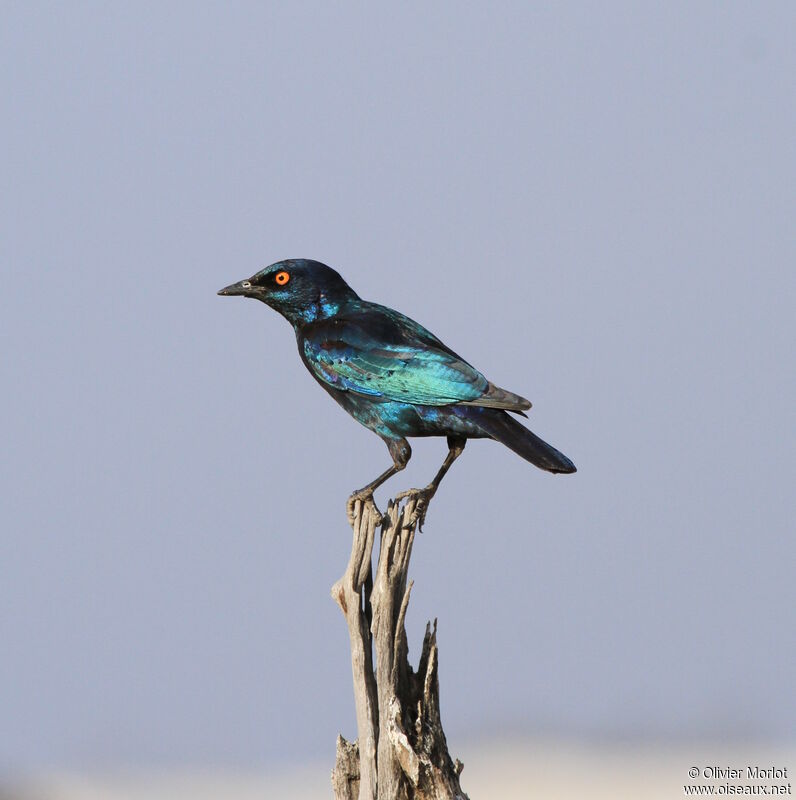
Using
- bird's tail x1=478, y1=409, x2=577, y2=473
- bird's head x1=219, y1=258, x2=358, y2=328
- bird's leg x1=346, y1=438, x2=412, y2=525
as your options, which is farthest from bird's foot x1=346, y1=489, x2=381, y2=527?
bird's head x1=219, y1=258, x2=358, y2=328

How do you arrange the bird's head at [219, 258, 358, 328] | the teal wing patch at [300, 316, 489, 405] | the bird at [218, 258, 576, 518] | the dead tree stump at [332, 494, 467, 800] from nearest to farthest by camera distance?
the dead tree stump at [332, 494, 467, 800] → the bird at [218, 258, 576, 518] → the teal wing patch at [300, 316, 489, 405] → the bird's head at [219, 258, 358, 328]

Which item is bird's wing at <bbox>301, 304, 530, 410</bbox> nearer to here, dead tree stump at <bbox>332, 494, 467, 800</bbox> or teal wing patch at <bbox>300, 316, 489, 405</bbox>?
teal wing patch at <bbox>300, 316, 489, 405</bbox>

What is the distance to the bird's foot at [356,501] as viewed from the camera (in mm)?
7766

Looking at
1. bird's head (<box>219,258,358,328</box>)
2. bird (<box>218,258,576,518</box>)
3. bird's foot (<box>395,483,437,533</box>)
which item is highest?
bird's head (<box>219,258,358,328</box>)

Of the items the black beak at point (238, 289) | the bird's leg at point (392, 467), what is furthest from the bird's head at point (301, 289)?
the bird's leg at point (392, 467)

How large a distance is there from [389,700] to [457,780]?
67 cm

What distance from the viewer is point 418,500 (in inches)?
303

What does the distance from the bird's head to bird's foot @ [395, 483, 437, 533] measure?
1.64 metres

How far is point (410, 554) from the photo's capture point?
24.9 ft

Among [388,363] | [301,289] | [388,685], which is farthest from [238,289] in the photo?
[388,685]

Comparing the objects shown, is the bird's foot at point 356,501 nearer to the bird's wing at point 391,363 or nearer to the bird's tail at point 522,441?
the bird's wing at point 391,363

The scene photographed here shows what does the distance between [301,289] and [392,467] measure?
1.61 metres

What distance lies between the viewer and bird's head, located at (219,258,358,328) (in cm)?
866

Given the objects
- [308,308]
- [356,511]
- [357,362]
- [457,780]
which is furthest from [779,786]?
[308,308]
